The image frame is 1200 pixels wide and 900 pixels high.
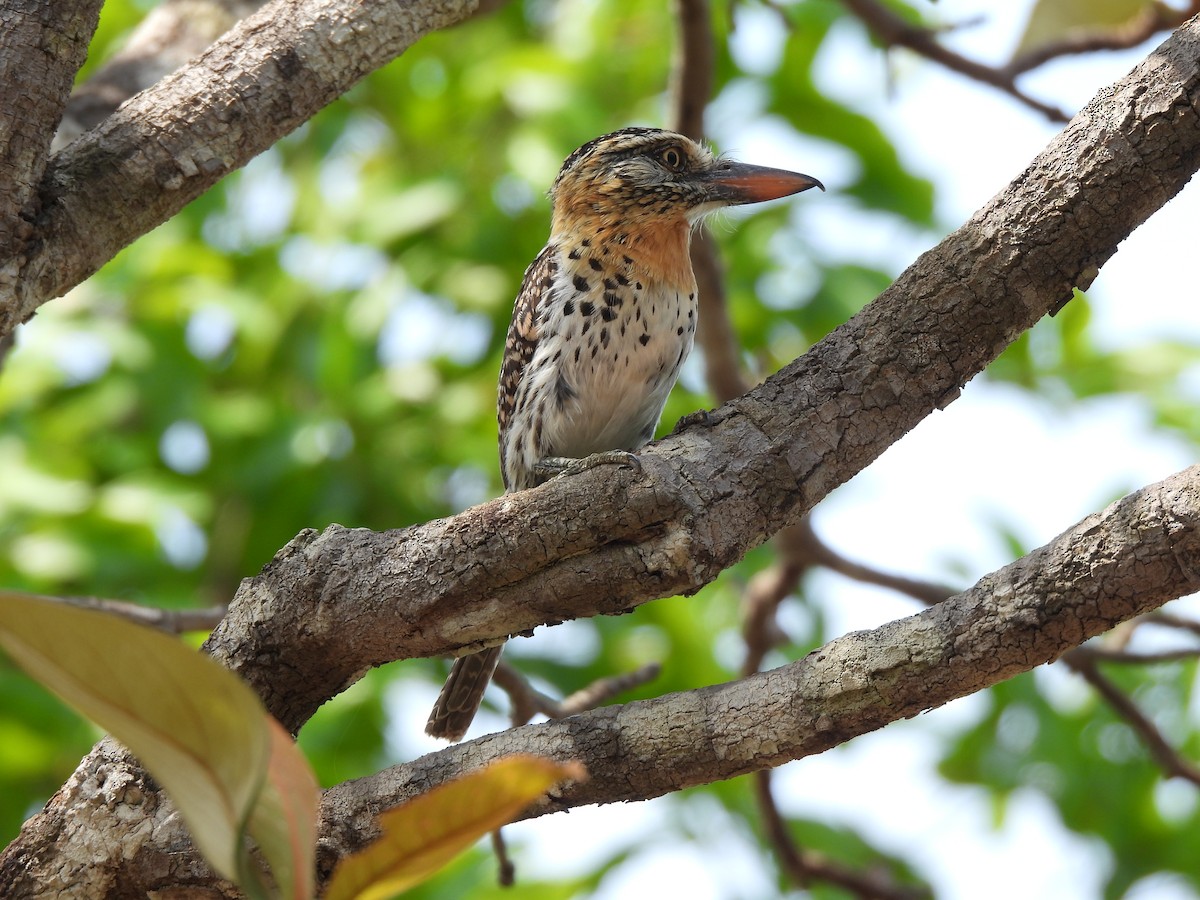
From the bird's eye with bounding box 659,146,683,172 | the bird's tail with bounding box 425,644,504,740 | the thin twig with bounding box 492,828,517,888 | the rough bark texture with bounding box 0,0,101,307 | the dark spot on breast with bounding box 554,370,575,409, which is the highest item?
the bird's eye with bounding box 659,146,683,172

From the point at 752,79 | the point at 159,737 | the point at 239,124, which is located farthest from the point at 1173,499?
the point at 752,79

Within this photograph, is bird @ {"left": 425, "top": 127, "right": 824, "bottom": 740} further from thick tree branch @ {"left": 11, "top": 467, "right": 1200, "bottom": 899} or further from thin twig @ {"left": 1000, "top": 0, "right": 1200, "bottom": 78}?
thick tree branch @ {"left": 11, "top": 467, "right": 1200, "bottom": 899}

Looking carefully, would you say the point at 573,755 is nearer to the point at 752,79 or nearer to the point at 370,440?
the point at 370,440

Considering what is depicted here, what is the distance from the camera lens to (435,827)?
161 centimetres

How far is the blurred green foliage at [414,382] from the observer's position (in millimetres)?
5102

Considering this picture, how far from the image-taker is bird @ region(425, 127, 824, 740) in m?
4.39

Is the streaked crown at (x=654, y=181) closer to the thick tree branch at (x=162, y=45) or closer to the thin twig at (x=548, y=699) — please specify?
the thick tree branch at (x=162, y=45)

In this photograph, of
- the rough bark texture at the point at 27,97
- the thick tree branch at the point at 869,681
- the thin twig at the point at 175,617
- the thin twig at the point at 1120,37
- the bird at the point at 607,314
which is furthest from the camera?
the thin twig at the point at 1120,37

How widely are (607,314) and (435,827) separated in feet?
9.69

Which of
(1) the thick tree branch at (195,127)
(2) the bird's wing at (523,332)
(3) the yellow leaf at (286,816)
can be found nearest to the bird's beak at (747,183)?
(2) the bird's wing at (523,332)

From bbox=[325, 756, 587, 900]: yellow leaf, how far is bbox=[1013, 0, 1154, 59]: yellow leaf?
3346mm

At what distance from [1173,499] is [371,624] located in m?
1.58

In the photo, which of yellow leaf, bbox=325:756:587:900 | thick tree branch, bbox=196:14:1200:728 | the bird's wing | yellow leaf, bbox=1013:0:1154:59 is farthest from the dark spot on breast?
yellow leaf, bbox=325:756:587:900

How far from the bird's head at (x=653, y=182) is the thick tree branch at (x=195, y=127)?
1482mm
